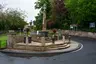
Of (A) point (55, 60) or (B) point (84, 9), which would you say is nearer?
(A) point (55, 60)

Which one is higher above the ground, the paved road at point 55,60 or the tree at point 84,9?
the tree at point 84,9

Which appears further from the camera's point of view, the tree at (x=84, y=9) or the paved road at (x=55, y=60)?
the tree at (x=84, y=9)

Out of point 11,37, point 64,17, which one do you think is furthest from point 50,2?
point 11,37

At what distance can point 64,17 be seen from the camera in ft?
231

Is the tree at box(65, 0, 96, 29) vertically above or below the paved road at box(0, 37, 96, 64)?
above

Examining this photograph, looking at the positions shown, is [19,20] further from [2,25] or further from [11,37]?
[11,37]

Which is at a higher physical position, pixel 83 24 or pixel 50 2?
pixel 50 2

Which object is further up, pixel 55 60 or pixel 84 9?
pixel 84 9

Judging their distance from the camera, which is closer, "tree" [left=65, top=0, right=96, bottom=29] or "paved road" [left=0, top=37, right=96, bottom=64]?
"paved road" [left=0, top=37, right=96, bottom=64]

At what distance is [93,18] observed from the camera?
174ft

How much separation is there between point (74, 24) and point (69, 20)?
574 cm

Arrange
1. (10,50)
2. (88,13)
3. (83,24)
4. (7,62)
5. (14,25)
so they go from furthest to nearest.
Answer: (14,25)
(83,24)
(88,13)
(10,50)
(7,62)

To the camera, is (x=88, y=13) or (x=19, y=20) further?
(x=19, y=20)

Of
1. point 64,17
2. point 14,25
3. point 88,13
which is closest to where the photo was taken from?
point 88,13
